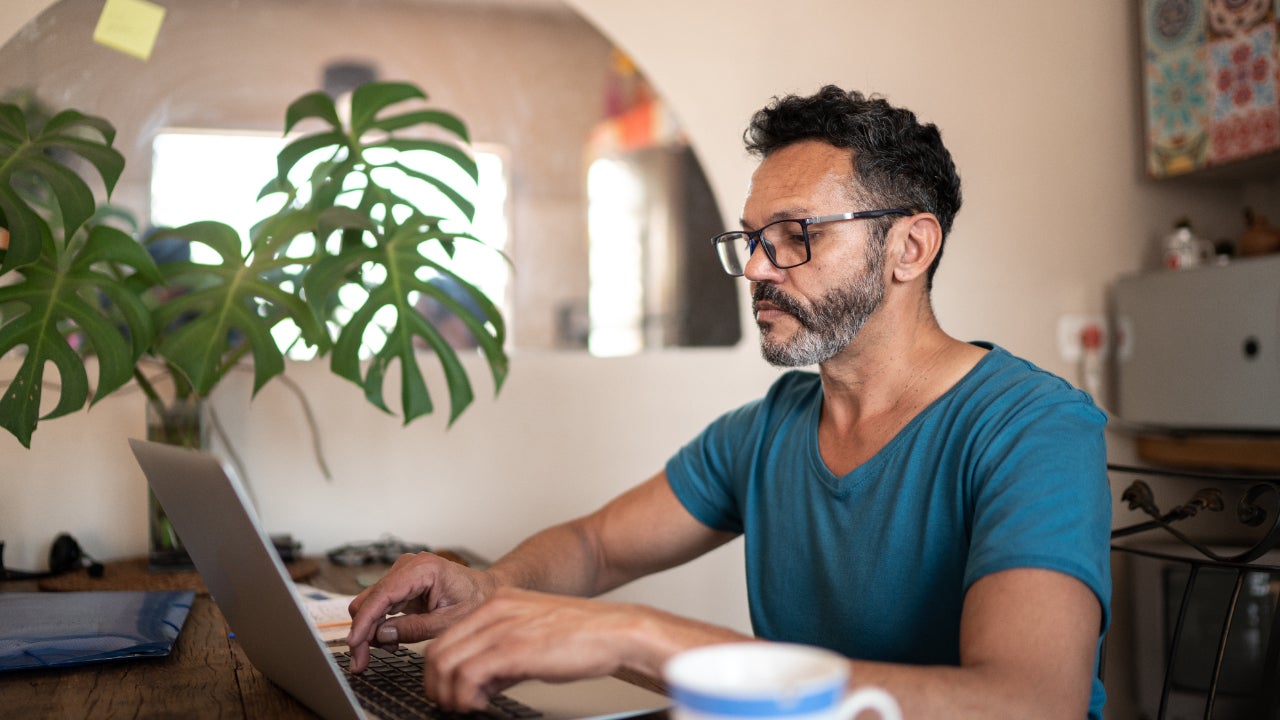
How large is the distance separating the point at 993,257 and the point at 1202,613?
91 centimetres

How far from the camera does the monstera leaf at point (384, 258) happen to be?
61.3 inches

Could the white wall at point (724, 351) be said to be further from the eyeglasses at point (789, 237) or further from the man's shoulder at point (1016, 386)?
the man's shoulder at point (1016, 386)

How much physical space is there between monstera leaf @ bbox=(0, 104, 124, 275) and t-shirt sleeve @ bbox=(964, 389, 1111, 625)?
1.15 metres

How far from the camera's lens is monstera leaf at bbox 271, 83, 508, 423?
156 cm

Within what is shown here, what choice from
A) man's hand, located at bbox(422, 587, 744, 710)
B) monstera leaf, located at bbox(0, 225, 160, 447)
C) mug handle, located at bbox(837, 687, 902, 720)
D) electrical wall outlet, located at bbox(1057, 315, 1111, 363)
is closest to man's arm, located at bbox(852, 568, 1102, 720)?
man's hand, located at bbox(422, 587, 744, 710)

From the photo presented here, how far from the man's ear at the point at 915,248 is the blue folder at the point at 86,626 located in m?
0.97

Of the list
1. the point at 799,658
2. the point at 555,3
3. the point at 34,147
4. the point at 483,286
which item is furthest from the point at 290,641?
the point at 555,3

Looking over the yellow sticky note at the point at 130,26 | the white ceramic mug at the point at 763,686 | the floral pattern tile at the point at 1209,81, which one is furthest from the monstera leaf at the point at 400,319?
the floral pattern tile at the point at 1209,81

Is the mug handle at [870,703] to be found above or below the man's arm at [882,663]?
above

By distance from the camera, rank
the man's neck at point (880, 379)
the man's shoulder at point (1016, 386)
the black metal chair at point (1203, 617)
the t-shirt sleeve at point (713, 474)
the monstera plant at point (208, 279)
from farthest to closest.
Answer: the black metal chair at point (1203, 617)
the t-shirt sleeve at point (713, 474)
the monstera plant at point (208, 279)
the man's neck at point (880, 379)
the man's shoulder at point (1016, 386)

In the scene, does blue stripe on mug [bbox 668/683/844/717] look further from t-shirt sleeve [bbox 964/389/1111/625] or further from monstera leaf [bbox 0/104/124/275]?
→ monstera leaf [bbox 0/104/124/275]

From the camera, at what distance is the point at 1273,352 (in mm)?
2188

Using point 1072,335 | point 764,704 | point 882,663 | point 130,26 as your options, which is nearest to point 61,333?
point 130,26

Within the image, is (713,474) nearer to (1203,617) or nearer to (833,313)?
(833,313)
